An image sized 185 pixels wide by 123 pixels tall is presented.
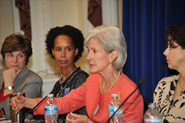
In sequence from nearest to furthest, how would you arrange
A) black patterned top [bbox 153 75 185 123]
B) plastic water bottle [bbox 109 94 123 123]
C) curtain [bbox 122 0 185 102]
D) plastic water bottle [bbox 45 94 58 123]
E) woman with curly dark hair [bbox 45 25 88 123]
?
plastic water bottle [bbox 109 94 123 123], plastic water bottle [bbox 45 94 58 123], black patterned top [bbox 153 75 185 123], curtain [bbox 122 0 185 102], woman with curly dark hair [bbox 45 25 88 123]

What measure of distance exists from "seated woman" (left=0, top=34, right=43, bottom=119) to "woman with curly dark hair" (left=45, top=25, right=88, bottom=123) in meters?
0.27

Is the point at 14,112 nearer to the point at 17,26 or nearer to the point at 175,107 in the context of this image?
the point at 175,107

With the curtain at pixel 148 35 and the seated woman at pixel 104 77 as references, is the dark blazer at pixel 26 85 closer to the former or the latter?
the seated woman at pixel 104 77

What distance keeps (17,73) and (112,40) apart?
1545 millimetres

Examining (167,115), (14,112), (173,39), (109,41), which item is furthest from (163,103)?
(14,112)

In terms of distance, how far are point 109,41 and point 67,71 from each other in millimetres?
1059

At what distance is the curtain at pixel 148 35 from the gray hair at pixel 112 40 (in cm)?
84

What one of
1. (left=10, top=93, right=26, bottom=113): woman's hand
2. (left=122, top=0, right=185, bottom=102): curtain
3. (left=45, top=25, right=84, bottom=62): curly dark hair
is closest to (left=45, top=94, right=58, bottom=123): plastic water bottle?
(left=10, top=93, right=26, bottom=113): woman's hand

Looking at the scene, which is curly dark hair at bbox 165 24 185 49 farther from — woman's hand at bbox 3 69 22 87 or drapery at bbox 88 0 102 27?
drapery at bbox 88 0 102 27

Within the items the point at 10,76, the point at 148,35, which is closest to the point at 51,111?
the point at 10,76

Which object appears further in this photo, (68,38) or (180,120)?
(68,38)

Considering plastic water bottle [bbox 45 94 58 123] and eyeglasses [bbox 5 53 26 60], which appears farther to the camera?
eyeglasses [bbox 5 53 26 60]

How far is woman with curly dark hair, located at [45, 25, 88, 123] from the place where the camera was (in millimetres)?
2752

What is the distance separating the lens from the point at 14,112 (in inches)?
82.4
